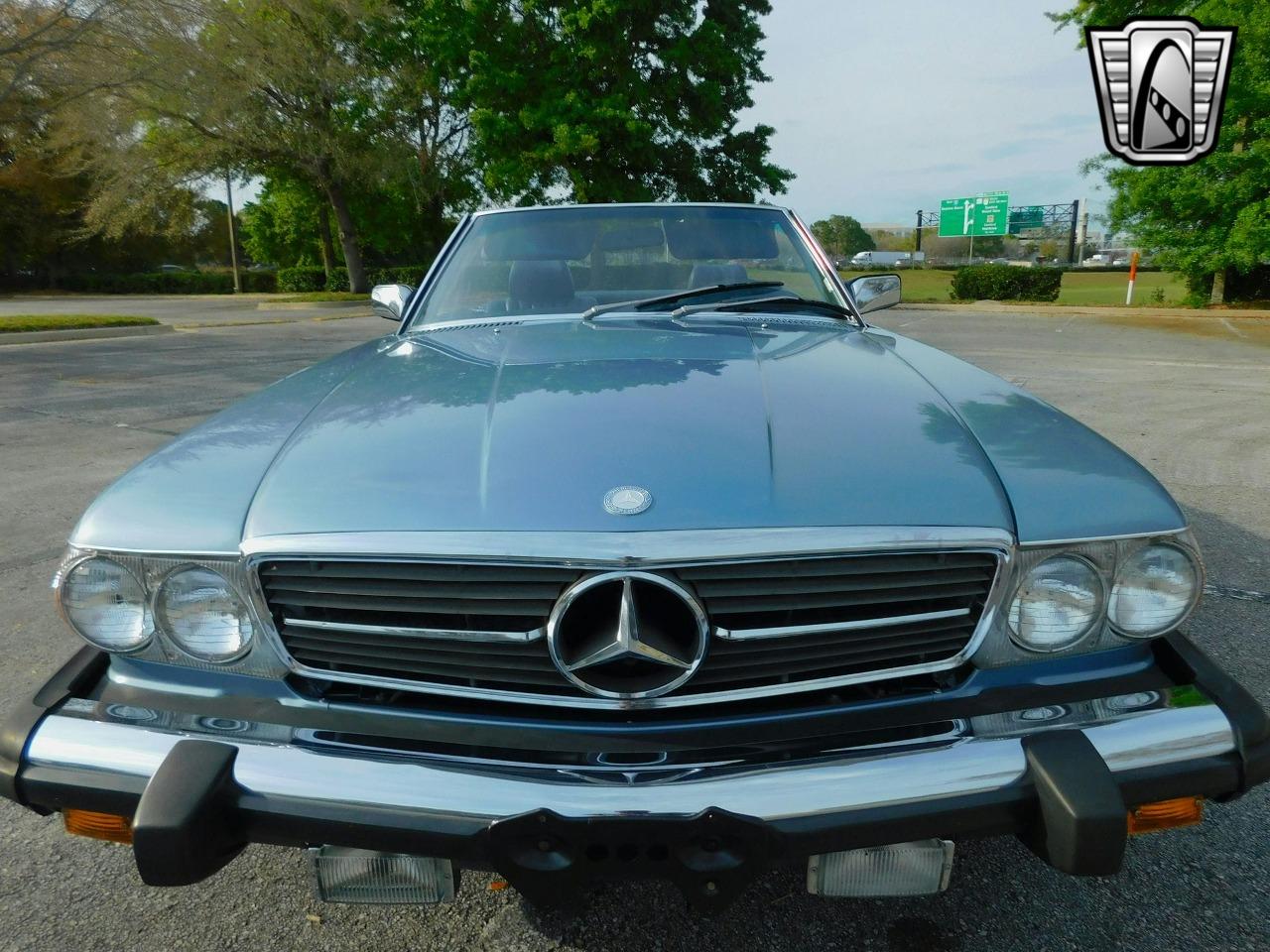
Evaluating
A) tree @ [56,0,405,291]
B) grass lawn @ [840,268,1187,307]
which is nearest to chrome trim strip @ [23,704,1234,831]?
grass lawn @ [840,268,1187,307]

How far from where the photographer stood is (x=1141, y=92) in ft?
45.4

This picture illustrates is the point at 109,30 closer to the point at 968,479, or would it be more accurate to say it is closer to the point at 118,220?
the point at 118,220

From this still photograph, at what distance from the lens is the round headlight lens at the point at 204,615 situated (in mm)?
1516

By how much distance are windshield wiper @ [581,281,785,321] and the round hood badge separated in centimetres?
129

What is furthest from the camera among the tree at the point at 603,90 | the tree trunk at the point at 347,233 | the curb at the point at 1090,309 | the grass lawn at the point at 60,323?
the tree trunk at the point at 347,233

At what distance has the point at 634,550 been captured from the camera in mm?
1365

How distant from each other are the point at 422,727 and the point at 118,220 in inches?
1167

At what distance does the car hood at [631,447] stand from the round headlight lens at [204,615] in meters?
0.14

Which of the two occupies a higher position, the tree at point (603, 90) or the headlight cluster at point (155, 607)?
the tree at point (603, 90)

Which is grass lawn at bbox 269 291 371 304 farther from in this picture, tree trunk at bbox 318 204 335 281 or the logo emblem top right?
the logo emblem top right

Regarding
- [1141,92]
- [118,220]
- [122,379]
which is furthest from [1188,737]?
[118,220]

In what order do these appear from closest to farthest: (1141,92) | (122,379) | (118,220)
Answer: (122,379)
(1141,92)
(118,220)

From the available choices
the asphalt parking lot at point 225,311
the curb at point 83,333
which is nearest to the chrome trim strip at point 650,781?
the curb at point 83,333

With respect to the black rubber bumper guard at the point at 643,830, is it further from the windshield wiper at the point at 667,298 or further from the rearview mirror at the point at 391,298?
the rearview mirror at the point at 391,298
